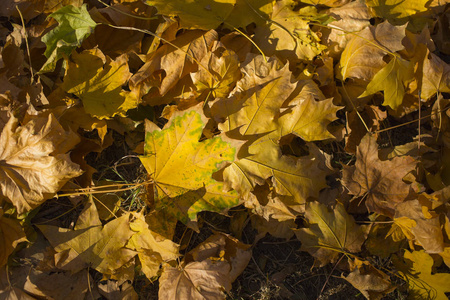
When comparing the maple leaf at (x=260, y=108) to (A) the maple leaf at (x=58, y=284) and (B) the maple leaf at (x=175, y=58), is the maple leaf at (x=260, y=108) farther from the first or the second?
(A) the maple leaf at (x=58, y=284)

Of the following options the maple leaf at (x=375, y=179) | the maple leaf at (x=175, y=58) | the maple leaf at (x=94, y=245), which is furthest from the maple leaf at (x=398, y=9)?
the maple leaf at (x=94, y=245)

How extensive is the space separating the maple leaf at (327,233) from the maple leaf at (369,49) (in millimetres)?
559

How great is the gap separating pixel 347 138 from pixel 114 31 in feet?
3.65

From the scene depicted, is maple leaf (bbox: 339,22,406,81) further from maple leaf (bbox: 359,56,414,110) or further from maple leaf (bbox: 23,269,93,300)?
maple leaf (bbox: 23,269,93,300)

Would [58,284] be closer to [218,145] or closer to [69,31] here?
[218,145]

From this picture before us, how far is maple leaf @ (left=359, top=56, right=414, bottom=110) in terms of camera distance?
60.4 inches

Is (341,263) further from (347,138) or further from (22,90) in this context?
(22,90)

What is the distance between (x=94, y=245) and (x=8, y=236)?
0.34 meters

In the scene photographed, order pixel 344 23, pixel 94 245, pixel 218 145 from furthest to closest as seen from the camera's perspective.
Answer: pixel 344 23, pixel 94 245, pixel 218 145

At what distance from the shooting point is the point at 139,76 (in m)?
1.55

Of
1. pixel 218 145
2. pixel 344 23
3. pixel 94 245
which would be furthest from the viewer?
pixel 344 23

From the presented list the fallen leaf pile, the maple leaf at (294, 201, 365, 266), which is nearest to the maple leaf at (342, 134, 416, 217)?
the fallen leaf pile

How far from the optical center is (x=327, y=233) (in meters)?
1.51

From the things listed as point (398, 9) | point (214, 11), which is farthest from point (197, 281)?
point (398, 9)
